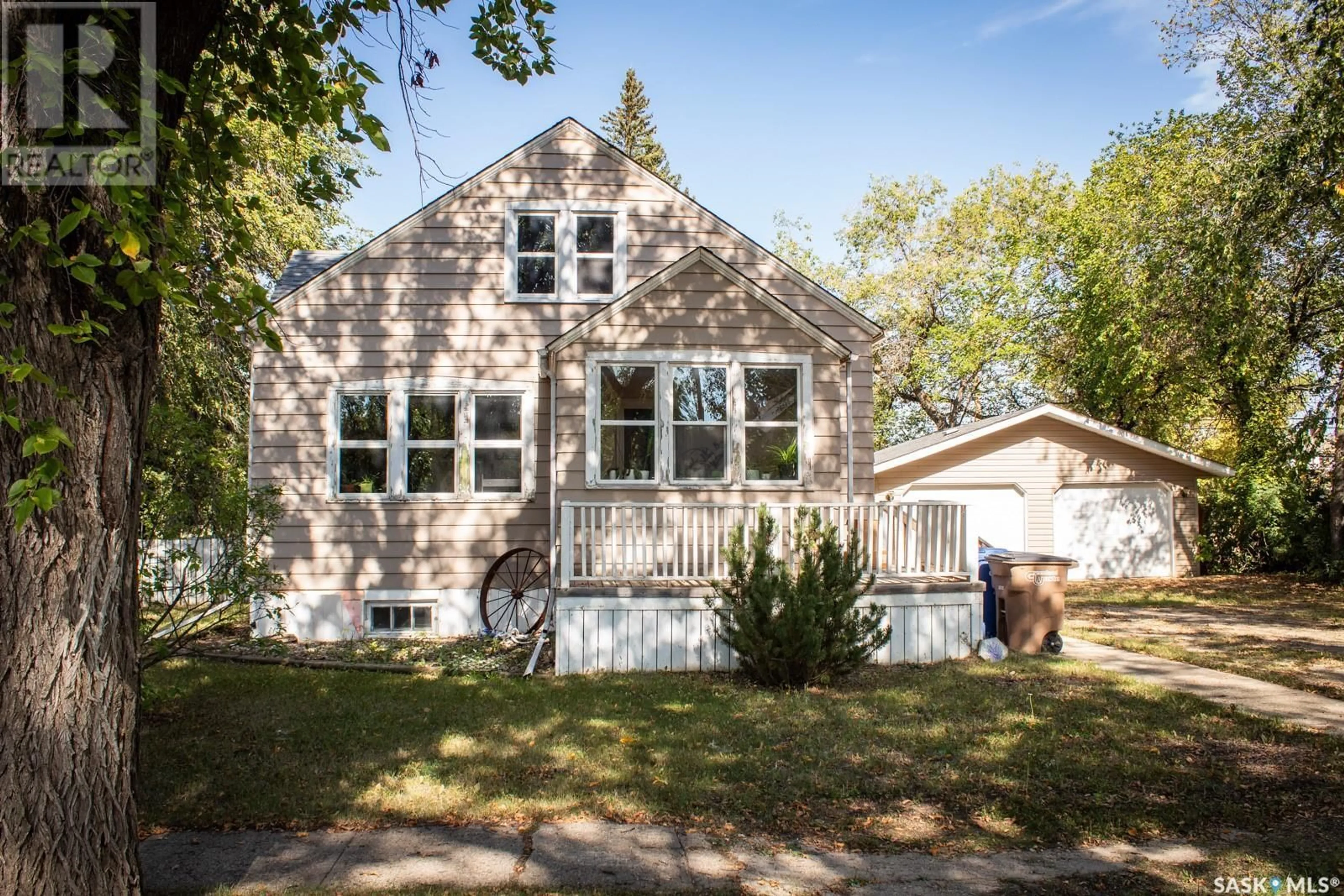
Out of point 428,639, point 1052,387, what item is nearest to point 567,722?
point 428,639

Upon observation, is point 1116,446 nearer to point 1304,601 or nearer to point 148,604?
point 1304,601

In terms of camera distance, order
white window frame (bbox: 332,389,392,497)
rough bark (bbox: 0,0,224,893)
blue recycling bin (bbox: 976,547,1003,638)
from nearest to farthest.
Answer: rough bark (bbox: 0,0,224,893) < blue recycling bin (bbox: 976,547,1003,638) < white window frame (bbox: 332,389,392,497)

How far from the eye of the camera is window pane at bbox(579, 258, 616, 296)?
12.1m

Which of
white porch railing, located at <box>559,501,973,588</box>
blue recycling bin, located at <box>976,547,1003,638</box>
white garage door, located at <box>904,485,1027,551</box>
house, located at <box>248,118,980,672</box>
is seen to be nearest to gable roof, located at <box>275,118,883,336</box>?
house, located at <box>248,118,980,672</box>

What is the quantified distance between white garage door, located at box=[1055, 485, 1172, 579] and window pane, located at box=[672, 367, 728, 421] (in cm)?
1297

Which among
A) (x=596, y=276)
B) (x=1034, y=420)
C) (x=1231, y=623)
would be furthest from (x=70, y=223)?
(x=1034, y=420)

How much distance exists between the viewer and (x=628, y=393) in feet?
36.2

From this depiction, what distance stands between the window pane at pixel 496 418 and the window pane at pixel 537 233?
2.16 meters

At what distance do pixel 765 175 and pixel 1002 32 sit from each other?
13.8 m

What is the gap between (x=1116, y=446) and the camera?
20672mm

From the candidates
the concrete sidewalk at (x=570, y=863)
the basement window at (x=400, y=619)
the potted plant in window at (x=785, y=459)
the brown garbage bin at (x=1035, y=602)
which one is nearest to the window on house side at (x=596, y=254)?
the potted plant in window at (x=785, y=459)

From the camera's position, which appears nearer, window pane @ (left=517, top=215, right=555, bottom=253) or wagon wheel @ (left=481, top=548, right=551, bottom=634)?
wagon wheel @ (left=481, top=548, right=551, bottom=634)

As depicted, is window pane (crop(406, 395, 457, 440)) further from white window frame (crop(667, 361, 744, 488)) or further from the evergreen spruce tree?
the evergreen spruce tree

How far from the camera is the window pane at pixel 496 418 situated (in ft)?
38.7
